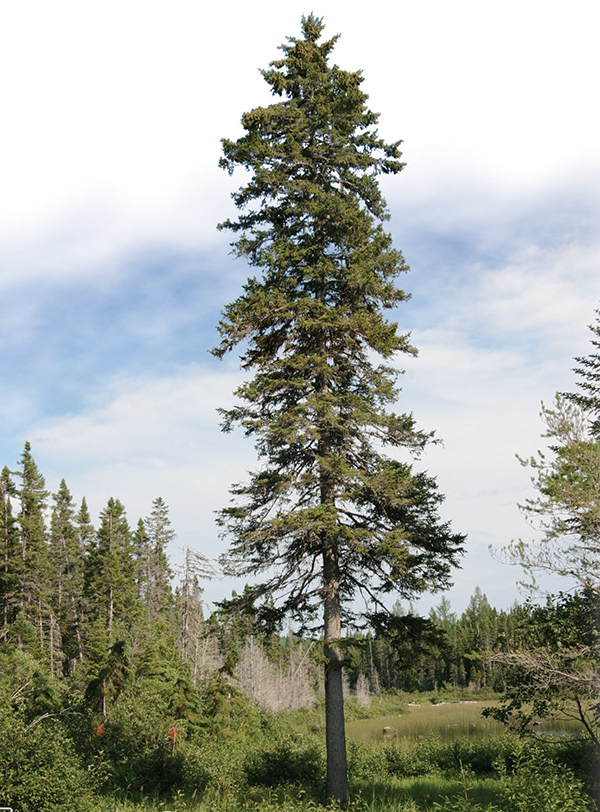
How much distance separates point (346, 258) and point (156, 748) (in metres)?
15.8

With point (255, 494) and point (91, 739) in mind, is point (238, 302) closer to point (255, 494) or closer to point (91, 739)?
point (255, 494)

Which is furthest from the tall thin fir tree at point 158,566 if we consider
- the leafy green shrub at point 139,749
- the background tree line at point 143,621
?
the leafy green shrub at point 139,749

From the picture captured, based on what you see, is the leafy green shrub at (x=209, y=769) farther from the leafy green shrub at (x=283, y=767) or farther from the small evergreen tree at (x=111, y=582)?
the small evergreen tree at (x=111, y=582)

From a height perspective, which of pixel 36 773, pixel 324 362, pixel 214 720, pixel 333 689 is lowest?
pixel 214 720

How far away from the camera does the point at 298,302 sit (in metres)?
14.0

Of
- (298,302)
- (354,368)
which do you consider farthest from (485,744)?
(298,302)

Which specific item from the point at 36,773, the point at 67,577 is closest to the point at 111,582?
the point at 67,577

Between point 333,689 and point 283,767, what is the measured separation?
273 inches

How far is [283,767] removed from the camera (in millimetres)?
17734

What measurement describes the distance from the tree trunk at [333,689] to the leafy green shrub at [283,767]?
5.63 m

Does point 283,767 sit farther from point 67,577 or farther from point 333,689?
point 67,577

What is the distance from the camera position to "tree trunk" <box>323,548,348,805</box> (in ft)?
40.7

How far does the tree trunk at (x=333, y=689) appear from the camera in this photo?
1241 cm

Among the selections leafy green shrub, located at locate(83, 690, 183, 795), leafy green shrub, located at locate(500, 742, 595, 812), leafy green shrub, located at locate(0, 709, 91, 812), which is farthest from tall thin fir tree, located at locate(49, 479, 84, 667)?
leafy green shrub, located at locate(500, 742, 595, 812)
